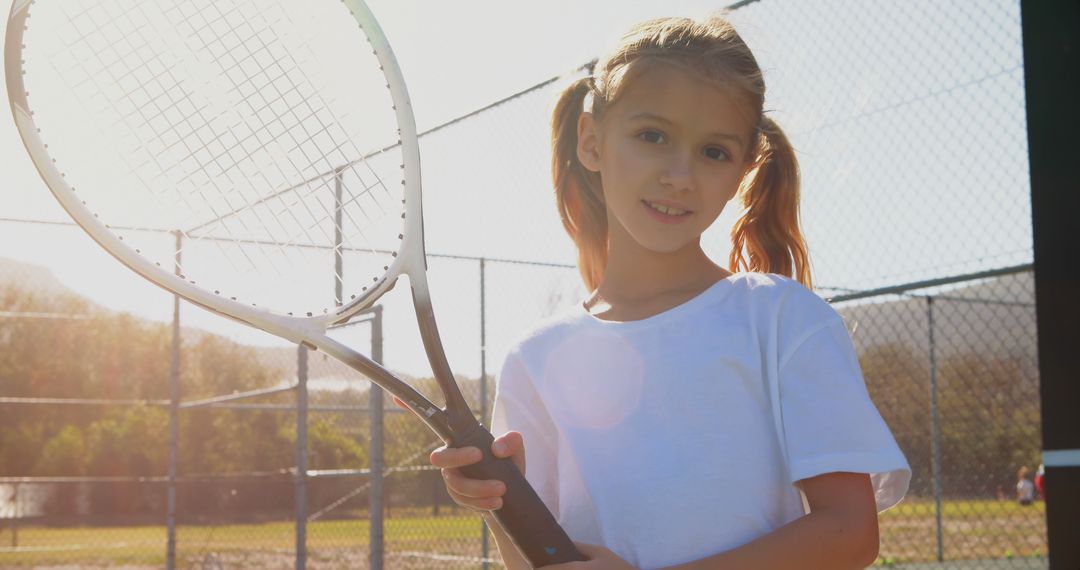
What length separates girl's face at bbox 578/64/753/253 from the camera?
4.34 ft

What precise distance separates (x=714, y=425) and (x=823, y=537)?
165 mm

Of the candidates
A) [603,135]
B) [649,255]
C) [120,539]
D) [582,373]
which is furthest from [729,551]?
[120,539]

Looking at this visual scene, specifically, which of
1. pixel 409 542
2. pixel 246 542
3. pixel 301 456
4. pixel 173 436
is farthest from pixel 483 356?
pixel 246 542

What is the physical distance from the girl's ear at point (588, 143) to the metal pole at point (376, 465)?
147 inches

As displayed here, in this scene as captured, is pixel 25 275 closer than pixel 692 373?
No

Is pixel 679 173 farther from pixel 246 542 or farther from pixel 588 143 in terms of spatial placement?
pixel 246 542

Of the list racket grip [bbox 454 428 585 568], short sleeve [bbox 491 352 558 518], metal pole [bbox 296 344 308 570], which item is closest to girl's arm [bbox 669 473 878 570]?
racket grip [bbox 454 428 585 568]

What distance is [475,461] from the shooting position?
1.26 metres

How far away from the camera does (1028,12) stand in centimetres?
95

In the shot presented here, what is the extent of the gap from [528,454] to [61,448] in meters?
18.4

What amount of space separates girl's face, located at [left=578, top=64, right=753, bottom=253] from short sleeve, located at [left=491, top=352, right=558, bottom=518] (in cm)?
23

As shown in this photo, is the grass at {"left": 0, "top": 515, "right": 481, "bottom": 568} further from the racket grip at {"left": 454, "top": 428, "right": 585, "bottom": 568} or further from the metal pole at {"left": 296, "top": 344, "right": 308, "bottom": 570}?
the racket grip at {"left": 454, "top": 428, "right": 585, "bottom": 568}

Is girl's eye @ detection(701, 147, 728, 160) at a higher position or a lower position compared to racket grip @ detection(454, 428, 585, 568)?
higher

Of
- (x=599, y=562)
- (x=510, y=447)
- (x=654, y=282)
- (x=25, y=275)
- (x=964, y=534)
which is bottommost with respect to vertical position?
(x=964, y=534)
